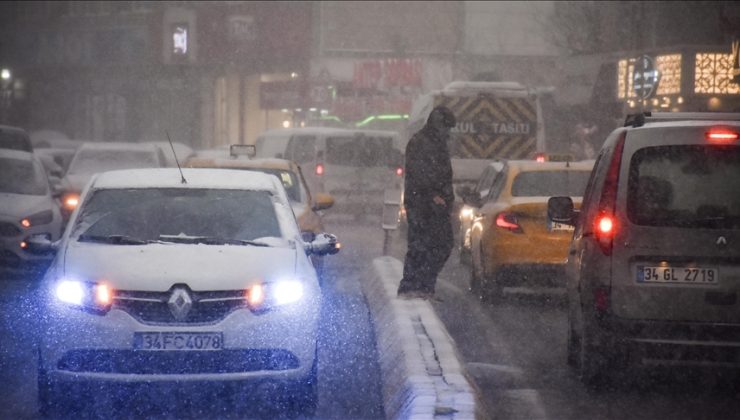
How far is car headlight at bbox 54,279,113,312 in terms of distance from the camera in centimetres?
793

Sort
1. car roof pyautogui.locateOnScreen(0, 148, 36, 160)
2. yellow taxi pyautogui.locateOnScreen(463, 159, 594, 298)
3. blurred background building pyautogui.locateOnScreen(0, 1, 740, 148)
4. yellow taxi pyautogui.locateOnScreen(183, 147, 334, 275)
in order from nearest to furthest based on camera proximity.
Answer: yellow taxi pyautogui.locateOnScreen(463, 159, 594, 298) < yellow taxi pyautogui.locateOnScreen(183, 147, 334, 275) < car roof pyautogui.locateOnScreen(0, 148, 36, 160) < blurred background building pyautogui.locateOnScreen(0, 1, 740, 148)

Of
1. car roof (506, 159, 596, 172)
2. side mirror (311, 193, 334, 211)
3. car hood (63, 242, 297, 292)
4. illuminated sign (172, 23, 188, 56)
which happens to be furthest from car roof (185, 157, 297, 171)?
illuminated sign (172, 23, 188, 56)

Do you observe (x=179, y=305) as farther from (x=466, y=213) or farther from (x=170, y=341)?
(x=466, y=213)

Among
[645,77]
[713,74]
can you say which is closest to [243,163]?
[645,77]

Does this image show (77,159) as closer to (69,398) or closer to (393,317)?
(393,317)

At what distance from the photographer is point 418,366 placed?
8453mm

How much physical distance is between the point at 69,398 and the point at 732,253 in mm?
3869

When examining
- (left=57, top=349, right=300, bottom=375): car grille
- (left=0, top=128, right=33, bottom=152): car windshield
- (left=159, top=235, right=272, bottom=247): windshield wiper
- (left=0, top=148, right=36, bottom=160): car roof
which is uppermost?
(left=159, top=235, right=272, bottom=247): windshield wiper

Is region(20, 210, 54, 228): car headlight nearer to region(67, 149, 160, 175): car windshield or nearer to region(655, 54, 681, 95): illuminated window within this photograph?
region(67, 149, 160, 175): car windshield

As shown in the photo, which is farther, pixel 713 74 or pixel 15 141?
pixel 713 74

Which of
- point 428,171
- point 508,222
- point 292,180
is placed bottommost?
point 508,222

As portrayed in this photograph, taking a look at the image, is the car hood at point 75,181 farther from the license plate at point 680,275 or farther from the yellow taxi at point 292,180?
the license plate at point 680,275

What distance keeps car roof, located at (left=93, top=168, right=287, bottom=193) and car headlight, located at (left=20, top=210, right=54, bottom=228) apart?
7.06m

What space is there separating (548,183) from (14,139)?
1368cm
